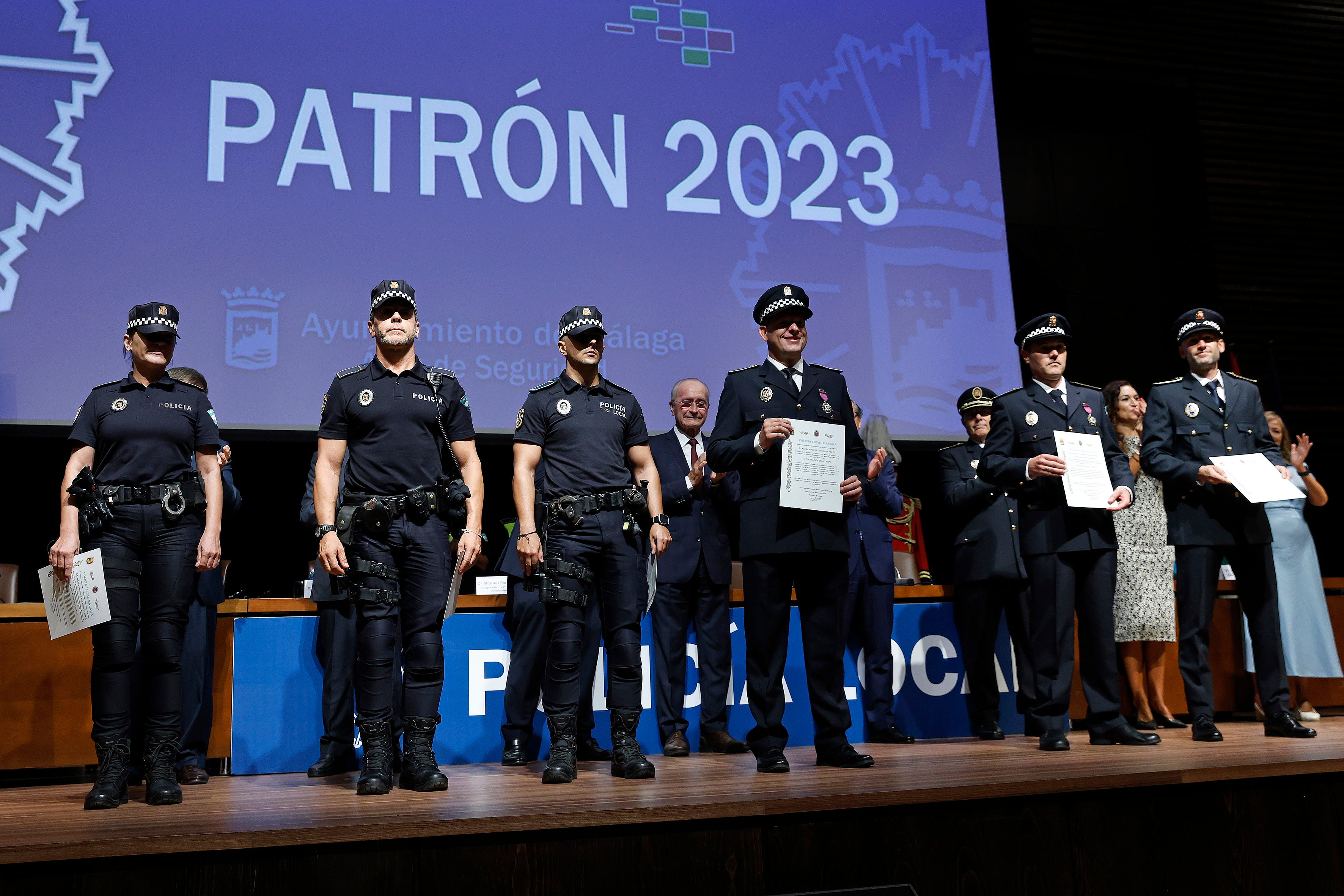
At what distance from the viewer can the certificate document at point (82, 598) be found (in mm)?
3139

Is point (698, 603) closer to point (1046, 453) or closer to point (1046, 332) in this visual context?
point (1046, 453)

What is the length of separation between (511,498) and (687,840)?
4048 millimetres

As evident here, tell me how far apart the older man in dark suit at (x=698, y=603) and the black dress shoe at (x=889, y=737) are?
2.23ft

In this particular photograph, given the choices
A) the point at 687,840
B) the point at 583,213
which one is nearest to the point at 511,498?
the point at 583,213

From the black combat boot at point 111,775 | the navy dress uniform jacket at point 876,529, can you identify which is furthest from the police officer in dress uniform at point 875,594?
the black combat boot at point 111,775

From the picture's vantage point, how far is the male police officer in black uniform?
3.44 m

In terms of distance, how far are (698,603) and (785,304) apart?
166cm

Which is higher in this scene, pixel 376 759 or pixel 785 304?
pixel 785 304

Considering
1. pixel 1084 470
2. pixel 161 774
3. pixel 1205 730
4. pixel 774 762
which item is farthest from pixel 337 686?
pixel 1205 730

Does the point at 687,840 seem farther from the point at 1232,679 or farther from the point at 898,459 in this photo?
the point at 1232,679

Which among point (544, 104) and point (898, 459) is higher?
point (544, 104)

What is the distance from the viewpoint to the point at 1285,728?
399 cm

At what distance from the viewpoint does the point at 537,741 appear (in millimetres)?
4512

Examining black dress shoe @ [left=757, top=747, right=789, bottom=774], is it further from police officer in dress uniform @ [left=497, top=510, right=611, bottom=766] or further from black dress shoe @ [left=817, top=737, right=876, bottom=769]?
police officer in dress uniform @ [left=497, top=510, right=611, bottom=766]
